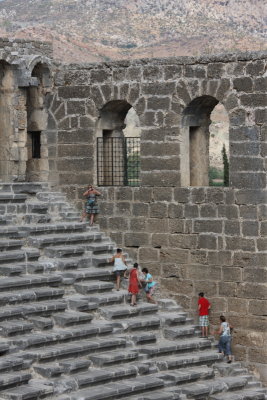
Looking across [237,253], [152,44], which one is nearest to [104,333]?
[237,253]

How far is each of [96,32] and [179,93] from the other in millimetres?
60618

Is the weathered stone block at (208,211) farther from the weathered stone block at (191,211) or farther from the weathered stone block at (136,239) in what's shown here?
the weathered stone block at (136,239)

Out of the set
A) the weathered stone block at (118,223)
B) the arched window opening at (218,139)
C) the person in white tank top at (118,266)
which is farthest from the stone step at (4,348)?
the arched window opening at (218,139)

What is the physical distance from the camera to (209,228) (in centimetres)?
2517

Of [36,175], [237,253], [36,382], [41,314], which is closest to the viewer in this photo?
[36,382]

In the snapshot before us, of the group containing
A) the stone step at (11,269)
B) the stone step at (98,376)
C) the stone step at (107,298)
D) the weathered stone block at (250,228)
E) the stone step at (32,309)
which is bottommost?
the stone step at (98,376)

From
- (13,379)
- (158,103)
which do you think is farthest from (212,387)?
(158,103)

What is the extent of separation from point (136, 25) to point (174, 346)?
64.8 m

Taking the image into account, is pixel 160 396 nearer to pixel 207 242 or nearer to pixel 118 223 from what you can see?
pixel 207 242

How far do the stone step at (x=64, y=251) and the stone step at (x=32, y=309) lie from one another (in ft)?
4.87

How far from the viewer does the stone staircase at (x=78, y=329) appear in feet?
70.7

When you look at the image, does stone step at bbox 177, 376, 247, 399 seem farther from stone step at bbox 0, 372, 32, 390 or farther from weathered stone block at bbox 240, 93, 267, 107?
weathered stone block at bbox 240, 93, 267, 107

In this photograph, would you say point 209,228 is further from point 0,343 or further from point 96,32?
point 96,32

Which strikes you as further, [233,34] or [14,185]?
[233,34]
